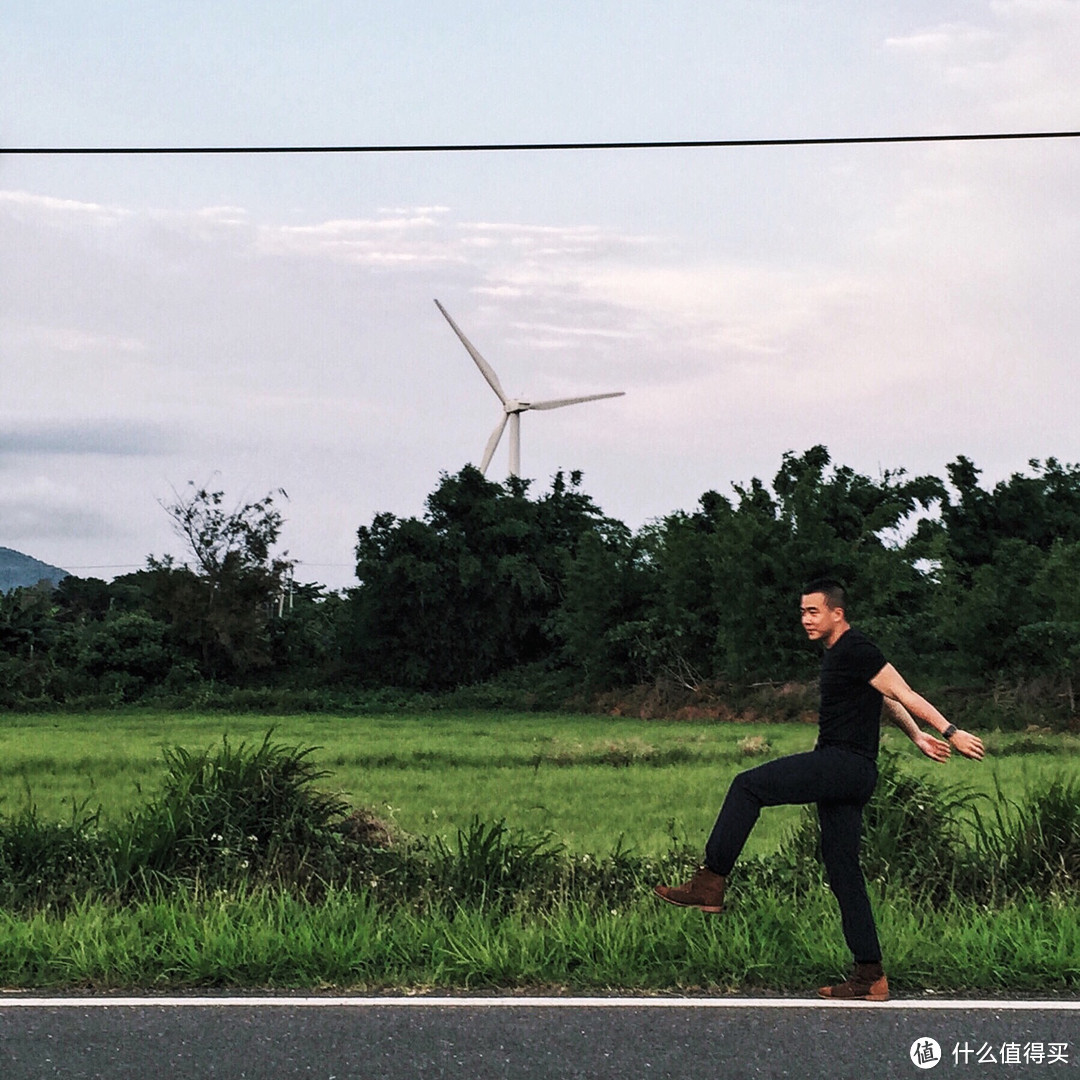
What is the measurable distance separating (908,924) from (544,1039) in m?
2.68

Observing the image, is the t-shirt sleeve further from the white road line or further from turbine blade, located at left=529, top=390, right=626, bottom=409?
turbine blade, located at left=529, top=390, right=626, bottom=409

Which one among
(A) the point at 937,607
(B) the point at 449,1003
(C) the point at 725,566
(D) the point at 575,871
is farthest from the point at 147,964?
(C) the point at 725,566

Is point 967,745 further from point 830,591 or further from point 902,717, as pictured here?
point 830,591

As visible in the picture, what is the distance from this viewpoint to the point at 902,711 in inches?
250

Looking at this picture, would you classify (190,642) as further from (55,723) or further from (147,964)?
(147,964)

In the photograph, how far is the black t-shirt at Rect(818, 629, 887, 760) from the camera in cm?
622

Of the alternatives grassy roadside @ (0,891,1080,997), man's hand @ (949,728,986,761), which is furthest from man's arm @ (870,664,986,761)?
grassy roadside @ (0,891,1080,997)

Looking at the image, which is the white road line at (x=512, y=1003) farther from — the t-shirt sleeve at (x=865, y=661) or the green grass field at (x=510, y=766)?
the green grass field at (x=510, y=766)

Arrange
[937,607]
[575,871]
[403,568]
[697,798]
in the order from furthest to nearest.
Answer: [403,568]
[937,607]
[697,798]
[575,871]

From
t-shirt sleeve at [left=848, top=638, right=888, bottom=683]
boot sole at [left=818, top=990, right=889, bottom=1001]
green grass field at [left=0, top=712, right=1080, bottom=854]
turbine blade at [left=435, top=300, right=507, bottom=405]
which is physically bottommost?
green grass field at [left=0, top=712, right=1080, bottom=854]

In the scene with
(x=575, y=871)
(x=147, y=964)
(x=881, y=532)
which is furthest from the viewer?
(x=881, y=532)

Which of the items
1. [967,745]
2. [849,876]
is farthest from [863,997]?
[967,745]

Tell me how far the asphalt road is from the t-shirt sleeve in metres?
1.51

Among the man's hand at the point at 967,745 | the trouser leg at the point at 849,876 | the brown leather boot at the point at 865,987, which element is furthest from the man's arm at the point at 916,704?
the brown leather boot at the point at 865,987
